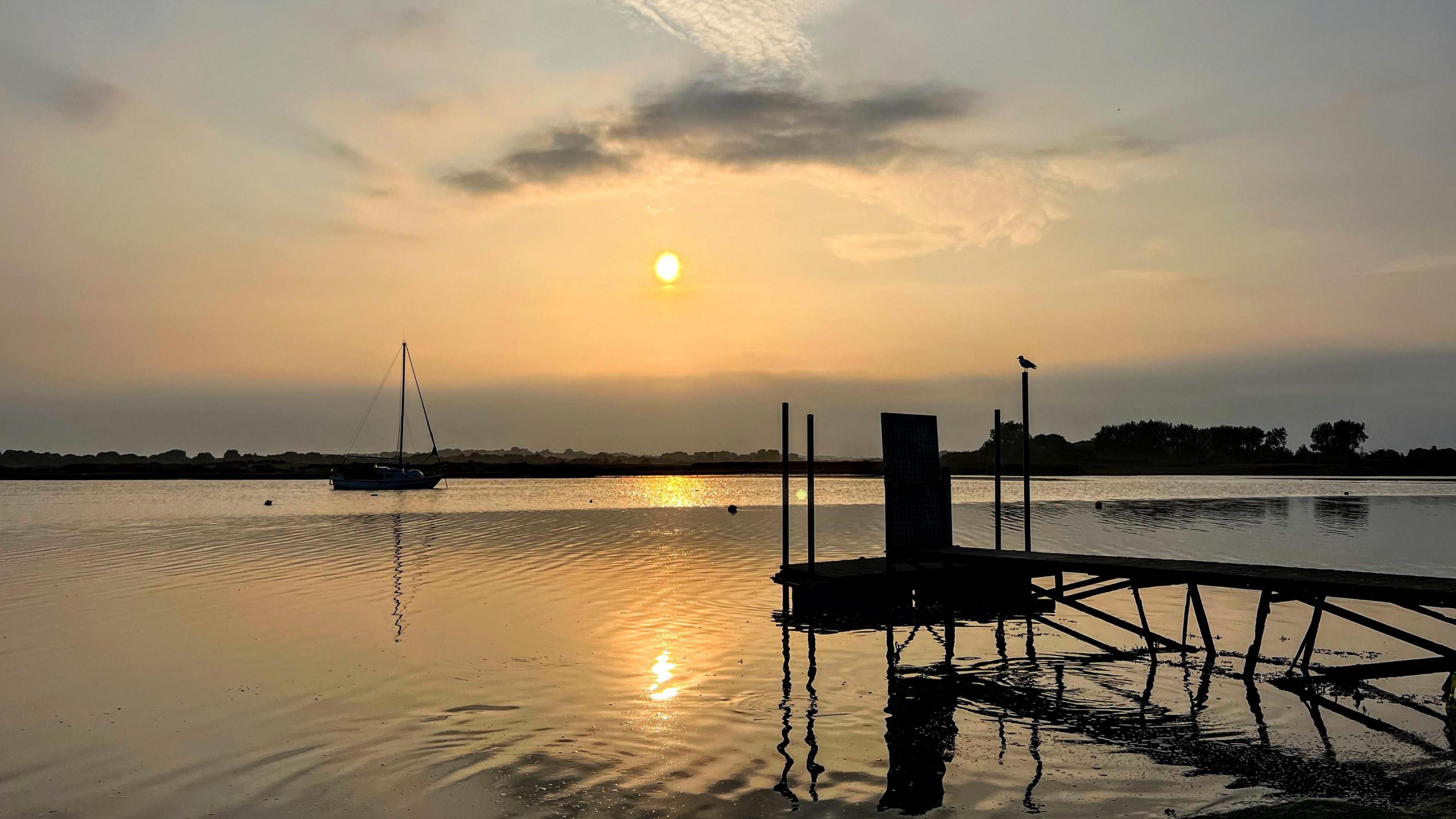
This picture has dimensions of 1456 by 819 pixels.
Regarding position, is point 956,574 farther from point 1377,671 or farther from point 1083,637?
point 1377,671

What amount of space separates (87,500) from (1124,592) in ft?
272

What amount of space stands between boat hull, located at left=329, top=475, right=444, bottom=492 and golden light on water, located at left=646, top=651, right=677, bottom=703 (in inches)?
3689

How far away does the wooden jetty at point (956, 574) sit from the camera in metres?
18.3

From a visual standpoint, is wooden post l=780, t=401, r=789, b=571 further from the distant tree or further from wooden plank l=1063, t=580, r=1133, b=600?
the distant tree

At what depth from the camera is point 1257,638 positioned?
1600 centimetres

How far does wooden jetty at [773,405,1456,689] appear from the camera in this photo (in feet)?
60.1

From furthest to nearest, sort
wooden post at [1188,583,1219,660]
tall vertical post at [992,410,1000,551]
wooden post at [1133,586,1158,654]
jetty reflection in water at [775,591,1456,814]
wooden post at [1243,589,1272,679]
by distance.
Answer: tall vertical post at [992,410,1000,551], wooden post at [1133,586,1158,654], wooden post at [1188,583,1219,660], wooden post at [1243,589,1272,679], jetty reflection in water at [775,591,1456,814]

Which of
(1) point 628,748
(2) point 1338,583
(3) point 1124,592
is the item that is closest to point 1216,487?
(3) point 1124,592

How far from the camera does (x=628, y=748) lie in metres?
11.9

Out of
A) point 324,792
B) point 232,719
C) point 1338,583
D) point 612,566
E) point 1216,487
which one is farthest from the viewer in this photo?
point 1216,487

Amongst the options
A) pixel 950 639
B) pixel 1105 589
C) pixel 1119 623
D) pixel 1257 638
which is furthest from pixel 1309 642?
pixel 950 639

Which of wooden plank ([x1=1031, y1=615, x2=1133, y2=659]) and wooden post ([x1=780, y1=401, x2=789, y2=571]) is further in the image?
wooden post ([x1=780, y1=401, x2=789, y2=571])

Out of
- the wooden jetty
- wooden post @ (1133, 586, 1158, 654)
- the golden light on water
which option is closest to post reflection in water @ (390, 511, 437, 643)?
the golden light on water

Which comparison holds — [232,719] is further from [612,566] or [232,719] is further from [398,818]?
[612,566]
